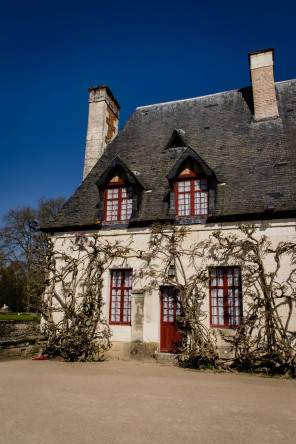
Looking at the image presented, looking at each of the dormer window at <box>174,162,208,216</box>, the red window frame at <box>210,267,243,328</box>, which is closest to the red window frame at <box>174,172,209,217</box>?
the dormer window at <box>174,162,208,216</box>

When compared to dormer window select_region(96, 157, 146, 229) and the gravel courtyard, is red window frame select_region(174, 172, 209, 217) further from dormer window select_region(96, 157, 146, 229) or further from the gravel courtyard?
the gravel courtyard

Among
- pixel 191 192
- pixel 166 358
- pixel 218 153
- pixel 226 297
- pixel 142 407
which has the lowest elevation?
pixel 166 358

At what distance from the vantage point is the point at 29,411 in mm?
4395

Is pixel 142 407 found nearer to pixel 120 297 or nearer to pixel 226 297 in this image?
pixel 226 297

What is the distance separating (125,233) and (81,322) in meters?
2.91

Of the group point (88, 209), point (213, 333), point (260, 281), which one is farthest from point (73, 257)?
point (260, 281)

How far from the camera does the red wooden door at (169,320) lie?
892 centimetres

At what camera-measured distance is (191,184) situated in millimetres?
9750

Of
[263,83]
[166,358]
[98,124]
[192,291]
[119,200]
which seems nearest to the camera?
[166,358]

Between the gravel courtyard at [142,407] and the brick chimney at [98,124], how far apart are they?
8267mm

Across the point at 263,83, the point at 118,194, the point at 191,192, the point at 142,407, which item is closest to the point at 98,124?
the point at 118,194

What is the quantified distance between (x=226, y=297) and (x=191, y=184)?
3.46m

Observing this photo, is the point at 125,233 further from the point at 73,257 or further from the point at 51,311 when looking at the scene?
the point at 51,311

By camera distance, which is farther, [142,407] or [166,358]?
[166,358]
